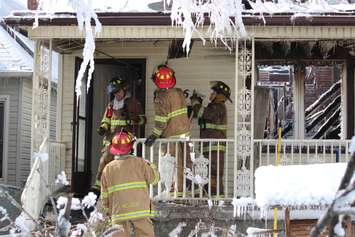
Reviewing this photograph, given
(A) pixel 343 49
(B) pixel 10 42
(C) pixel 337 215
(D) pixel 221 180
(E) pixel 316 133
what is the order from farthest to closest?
1. (B) pixel 10 42
2. (E) pixel 316 133
3. (A) pixel 343 49
4. (D) pixel 221 180
5. (C) pixel 337 215

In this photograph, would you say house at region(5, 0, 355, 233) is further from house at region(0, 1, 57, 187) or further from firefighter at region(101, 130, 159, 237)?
house at region(0, 1, 57, 187)

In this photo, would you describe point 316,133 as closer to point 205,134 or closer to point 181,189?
point 205,134

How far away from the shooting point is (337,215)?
5.37ft

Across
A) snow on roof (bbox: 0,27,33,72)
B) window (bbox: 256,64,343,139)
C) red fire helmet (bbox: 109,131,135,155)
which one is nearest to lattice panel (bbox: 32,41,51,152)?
red fire helmet (bbox: 109,131,135,155)

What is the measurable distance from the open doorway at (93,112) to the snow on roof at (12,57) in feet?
9.48

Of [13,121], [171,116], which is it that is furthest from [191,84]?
[13,121]

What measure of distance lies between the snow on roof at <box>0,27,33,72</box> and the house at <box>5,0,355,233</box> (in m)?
2.87

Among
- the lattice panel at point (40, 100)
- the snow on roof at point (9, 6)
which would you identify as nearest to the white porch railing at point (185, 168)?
the lattice panel at point (40, 100)

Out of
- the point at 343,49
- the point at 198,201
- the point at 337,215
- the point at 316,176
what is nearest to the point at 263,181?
the point at 316,176

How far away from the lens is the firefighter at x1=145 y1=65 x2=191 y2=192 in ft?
30.5

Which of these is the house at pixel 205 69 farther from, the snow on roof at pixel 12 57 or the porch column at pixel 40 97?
the snow on roof at pixel 12 57

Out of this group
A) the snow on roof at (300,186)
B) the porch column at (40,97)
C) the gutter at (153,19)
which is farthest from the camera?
the porch column at (40,97)

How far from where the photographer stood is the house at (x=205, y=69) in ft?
30.5

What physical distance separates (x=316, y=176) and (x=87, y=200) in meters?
3.02
